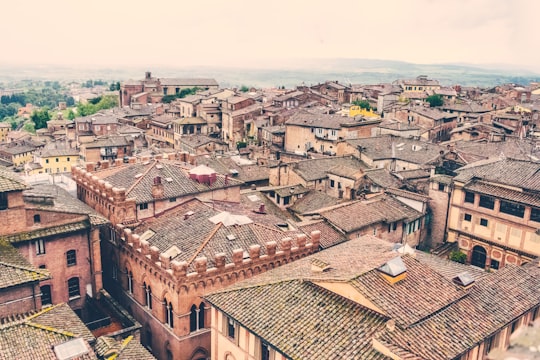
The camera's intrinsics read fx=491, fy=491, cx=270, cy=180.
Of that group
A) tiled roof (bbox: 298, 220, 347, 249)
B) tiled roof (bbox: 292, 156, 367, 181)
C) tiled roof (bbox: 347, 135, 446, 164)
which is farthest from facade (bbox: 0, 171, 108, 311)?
tiled roof (bbox: 347, 135, 446, 164)

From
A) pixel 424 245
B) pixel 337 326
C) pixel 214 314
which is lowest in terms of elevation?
pixel 424 245

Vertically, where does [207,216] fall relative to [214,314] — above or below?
above

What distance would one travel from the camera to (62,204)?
4009 cm

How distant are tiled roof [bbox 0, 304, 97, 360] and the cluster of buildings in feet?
0.94

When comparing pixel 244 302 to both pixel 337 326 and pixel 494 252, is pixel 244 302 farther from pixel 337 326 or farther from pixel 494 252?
pixel 494 252

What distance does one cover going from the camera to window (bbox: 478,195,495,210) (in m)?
48.4

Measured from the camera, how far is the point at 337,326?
24.0 metres

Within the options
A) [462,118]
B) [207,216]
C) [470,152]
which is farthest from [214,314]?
[462,118]

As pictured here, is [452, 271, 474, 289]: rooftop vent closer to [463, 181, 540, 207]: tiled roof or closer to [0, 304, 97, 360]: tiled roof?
[0, 304, 97, 360]: tiled roof

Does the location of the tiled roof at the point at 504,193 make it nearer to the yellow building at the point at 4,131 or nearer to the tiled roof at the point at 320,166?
the tiled roof at the point at 320,166

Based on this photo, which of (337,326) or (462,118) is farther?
(462,118)

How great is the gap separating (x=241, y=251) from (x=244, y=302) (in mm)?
6512

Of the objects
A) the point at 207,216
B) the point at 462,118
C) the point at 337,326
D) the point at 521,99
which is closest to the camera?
the point at 337,326

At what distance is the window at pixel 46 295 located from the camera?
37.3 m
